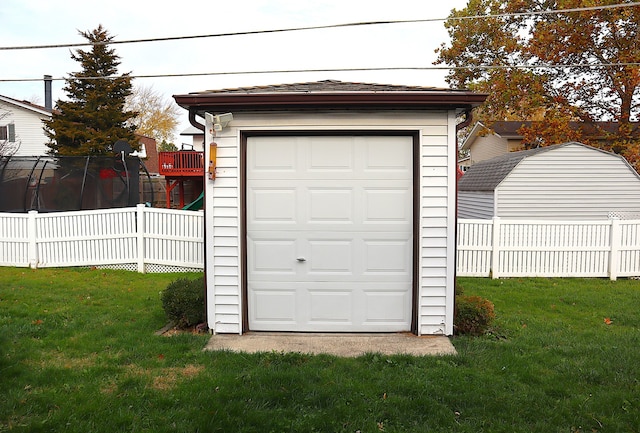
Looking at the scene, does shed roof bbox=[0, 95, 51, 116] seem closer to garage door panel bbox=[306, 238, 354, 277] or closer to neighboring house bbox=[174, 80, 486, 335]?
neighboring house bbox=[174, 80, 486, 335]

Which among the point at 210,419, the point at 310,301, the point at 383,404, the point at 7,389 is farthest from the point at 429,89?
the point at 7,389

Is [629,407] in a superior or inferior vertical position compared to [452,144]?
inferior

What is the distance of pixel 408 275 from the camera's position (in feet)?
18.8

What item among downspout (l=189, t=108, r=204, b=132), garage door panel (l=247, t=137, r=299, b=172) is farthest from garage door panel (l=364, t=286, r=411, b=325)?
downspout (l=189, t=108, r=204, b=132)

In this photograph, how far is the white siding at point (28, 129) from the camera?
1071 inches

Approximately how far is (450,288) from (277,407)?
2644mm

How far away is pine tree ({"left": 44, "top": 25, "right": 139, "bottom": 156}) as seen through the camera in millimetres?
25953

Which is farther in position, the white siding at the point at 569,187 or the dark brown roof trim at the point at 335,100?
the white siding at the point at 569,187

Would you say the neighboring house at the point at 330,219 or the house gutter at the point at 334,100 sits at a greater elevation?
the house gutter at the point at 334,100

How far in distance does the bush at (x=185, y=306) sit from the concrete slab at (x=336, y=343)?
0.44 metres

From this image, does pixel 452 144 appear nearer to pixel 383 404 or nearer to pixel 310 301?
pixel 310 301

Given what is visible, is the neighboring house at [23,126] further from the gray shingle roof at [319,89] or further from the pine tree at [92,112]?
the gray shingle roof at [319,89]

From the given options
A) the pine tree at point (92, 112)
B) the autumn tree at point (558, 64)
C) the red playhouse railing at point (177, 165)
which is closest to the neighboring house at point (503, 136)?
the autumn tree at point (558, 64)

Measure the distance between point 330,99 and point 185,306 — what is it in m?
2.98
